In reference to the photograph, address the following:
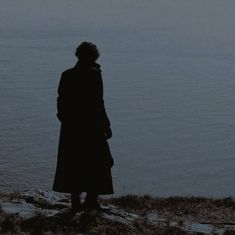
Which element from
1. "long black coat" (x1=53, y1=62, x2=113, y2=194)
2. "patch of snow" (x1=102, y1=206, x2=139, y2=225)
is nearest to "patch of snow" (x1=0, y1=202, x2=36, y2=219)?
"long black coat" (x1=53, y1=62, x2=113, y2=194)

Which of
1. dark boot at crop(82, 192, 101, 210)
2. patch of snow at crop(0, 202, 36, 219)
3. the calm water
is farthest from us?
the calm water

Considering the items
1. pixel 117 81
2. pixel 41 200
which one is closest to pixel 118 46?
pixel 117 81

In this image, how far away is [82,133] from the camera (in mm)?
10984

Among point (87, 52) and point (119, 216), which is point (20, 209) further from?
point (87, 52)

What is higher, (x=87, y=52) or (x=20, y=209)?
(x=87, y=52)

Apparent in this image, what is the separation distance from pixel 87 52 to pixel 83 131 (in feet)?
4.44

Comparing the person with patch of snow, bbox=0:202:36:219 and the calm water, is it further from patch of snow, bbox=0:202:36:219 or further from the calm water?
the calm water

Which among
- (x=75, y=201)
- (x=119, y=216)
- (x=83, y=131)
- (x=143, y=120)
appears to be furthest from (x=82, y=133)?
(x=143, y=120)

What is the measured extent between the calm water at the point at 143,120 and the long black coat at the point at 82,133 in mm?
19344

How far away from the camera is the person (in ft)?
35.4

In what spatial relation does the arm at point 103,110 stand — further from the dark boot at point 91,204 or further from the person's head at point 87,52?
the dark boot at point 91,204

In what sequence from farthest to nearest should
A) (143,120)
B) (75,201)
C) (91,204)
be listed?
(143,120)
(91,204)
(75,201)

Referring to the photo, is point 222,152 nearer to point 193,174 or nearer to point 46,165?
point 193,174

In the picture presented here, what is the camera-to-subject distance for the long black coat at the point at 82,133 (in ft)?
35.4
